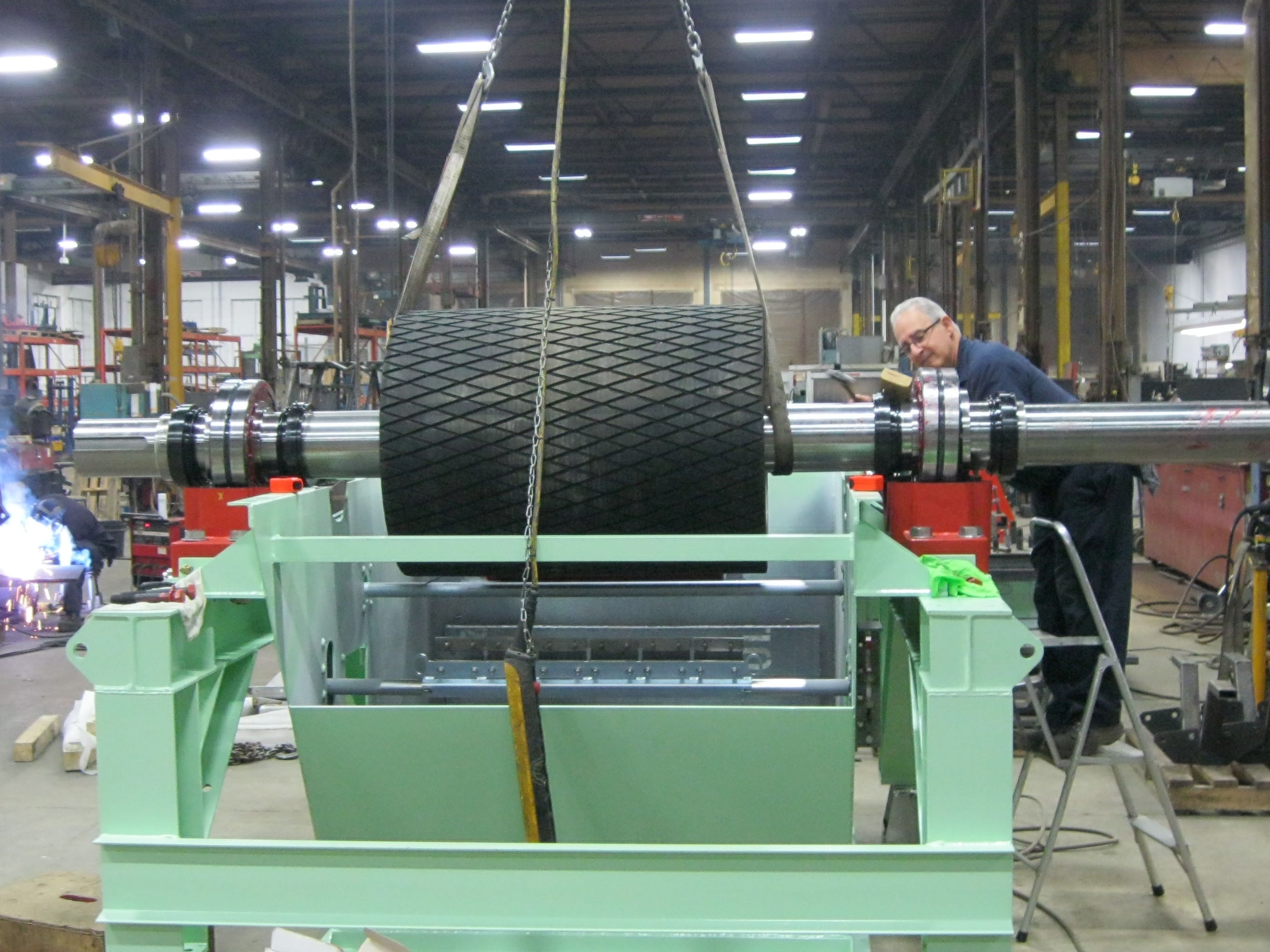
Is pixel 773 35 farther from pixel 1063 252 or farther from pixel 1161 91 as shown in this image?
pixel 1161 91

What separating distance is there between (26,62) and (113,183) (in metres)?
2.01

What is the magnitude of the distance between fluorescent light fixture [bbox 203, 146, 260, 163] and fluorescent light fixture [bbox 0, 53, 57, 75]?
353 centimetres

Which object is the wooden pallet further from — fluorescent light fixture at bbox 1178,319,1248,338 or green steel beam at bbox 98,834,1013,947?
fluorescent light fixture at bbox 1178,319,1248,338

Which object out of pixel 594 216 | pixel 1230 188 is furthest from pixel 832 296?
pixel 1230 188

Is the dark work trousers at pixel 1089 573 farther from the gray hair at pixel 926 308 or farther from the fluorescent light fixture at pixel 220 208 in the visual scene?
the fluorescent light fixture at pixel 220 208

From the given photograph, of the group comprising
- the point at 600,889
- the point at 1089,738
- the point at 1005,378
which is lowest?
the point at 1089,738

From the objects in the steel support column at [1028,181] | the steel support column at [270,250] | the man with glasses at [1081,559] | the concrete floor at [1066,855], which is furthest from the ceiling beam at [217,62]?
the man with glasses at [1081,559]

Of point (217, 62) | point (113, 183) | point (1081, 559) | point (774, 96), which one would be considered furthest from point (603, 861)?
point (774, 96)

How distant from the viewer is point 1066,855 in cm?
298

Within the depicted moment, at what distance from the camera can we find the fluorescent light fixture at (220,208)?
15080 mm

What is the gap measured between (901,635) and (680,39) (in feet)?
29.7

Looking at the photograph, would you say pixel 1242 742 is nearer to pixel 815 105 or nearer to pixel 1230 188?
pixel 815 105

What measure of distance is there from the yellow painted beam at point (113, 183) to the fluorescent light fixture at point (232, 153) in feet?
13.1

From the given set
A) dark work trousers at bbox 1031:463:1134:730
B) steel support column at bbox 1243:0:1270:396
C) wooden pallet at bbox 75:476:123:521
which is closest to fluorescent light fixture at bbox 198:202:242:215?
wooden pallet at bbox 75:476:123:521
